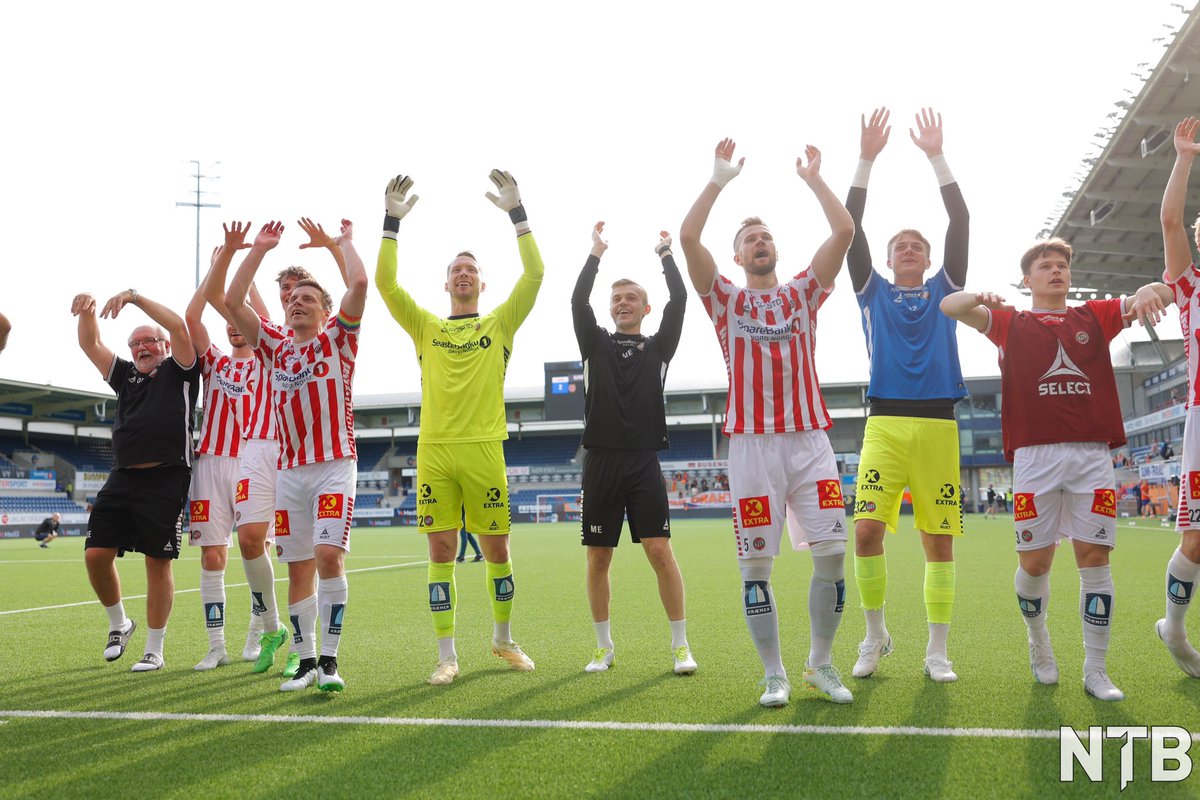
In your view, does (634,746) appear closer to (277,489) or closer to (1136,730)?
(1136,730)

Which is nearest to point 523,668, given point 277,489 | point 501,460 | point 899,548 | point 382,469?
point 501,460

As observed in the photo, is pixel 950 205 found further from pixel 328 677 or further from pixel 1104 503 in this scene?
pixel 328 677

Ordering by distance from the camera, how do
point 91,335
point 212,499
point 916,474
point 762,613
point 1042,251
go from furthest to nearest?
point 212,499 → point 91,335 → point 916,474 → point 1042,251 → point 762,613

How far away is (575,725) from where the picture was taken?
11.9ft

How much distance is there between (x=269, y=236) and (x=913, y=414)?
12.8ft

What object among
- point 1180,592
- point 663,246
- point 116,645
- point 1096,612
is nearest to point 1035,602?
point 1096,612

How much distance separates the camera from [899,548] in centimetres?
1773

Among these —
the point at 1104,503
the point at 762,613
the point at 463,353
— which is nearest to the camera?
the point at 762,613

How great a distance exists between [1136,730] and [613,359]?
338cm

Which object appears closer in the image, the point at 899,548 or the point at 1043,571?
the point at 1043,571

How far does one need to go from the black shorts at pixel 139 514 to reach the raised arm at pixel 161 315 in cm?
80

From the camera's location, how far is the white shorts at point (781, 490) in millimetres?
4145

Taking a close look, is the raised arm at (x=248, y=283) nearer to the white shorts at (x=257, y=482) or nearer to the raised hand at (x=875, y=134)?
the white shorts at (x=257, y=482)

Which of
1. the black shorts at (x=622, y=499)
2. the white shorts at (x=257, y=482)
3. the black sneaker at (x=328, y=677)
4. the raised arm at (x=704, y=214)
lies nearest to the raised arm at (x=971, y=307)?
the raised arm at (x=704, y=214)
